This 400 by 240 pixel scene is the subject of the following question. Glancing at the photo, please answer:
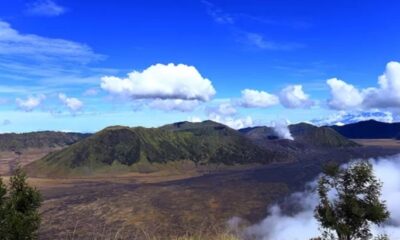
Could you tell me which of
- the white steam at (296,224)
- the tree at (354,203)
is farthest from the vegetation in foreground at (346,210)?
the white steam at (296,224)

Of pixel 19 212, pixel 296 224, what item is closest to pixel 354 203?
pixel 19 212

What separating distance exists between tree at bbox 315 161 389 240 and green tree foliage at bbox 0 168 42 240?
603 inches

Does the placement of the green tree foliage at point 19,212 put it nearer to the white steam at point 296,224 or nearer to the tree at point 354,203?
the tree at point 354,203

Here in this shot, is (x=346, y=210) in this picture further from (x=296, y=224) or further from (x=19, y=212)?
(x=296, y=224)

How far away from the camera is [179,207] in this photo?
6407 inches

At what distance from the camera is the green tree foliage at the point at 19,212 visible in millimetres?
25047

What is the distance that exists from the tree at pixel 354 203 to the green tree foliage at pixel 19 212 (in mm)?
15321

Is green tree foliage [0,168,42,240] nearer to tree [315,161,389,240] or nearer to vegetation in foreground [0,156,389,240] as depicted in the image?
vegetation in foreground [0,156,389,240]

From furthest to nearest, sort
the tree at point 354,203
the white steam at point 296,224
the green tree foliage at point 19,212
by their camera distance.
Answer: the white steam at point 296,224
the green tree foliage at point 19,212
the tree at point 354,203

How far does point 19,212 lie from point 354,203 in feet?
57.9

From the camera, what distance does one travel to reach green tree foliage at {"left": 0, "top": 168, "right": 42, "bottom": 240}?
82.2ft

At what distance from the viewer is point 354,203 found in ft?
80.3

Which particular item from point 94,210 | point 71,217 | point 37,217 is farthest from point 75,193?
point 37,217

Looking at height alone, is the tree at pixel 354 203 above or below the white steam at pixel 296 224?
above
